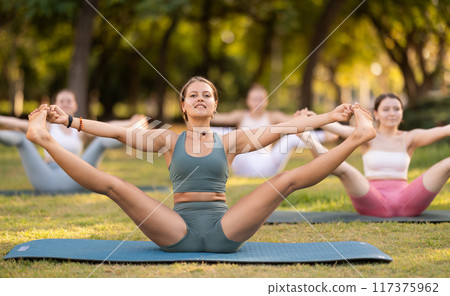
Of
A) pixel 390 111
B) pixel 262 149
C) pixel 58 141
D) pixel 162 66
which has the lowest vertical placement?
pixel 262 149

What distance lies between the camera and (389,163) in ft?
19.0

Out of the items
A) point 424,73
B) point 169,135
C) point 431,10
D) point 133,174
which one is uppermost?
point 431,10

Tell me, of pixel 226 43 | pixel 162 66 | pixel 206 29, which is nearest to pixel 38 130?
pixel 162 66

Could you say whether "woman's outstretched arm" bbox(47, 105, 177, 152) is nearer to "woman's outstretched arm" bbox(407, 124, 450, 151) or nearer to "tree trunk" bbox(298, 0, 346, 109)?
"woman's outstretched arm" bbox(407, 124, 450, 151)

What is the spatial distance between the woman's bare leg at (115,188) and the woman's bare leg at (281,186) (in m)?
0.41

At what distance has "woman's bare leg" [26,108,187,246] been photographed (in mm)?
3695

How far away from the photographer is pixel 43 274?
3.58 meters

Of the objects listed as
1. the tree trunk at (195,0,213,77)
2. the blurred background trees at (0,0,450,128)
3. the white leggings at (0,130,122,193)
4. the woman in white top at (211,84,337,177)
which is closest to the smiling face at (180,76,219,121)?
the white leggings at (0,130,122,193)

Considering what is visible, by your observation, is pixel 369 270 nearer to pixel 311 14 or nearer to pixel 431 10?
pixel 431 10

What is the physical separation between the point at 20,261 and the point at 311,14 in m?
19.0

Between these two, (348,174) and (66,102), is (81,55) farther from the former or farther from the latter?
(348,174)

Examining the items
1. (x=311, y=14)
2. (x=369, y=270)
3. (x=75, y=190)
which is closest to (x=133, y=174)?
(x=75, y=190)

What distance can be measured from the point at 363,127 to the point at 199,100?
4.03 ft

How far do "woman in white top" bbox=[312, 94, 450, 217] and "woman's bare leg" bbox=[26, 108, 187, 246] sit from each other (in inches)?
88.0
